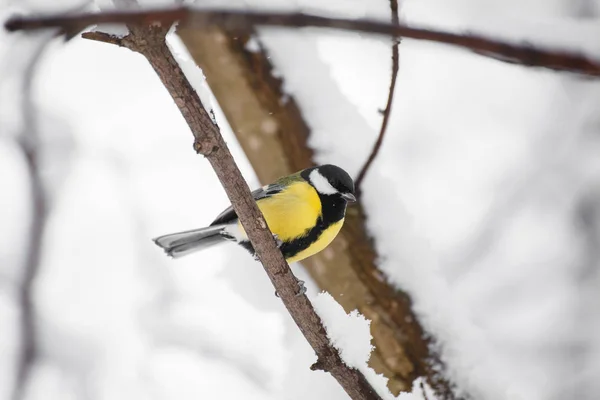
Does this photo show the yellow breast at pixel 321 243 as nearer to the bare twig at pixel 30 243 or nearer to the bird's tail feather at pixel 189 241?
the bird's tail feather at pixel 189 241

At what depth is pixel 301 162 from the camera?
90.2 inches

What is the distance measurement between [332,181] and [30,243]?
1505 millimetres

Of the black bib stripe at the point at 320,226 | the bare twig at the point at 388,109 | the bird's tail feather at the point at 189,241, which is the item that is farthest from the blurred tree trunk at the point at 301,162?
the bird's tail feather at the point at 189,241

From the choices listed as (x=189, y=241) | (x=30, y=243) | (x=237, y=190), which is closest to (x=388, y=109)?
(x=237, y=190)

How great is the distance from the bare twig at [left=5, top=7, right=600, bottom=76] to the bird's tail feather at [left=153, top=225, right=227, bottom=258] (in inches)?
80.3

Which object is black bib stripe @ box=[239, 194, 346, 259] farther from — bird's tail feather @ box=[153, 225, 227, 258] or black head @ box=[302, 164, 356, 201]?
bird's tail feather @ box=[153, 225, 227, 258]

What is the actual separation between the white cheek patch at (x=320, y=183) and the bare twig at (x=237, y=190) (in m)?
0.91

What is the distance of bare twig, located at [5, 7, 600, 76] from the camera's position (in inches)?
13.2

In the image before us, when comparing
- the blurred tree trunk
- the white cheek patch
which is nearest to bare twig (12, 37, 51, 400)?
the blurred tree trunk

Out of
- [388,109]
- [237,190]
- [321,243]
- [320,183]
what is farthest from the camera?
[320,183]

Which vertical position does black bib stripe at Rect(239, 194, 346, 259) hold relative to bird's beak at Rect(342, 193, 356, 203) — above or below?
below

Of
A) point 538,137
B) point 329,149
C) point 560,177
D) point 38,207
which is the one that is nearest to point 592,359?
point 560,177

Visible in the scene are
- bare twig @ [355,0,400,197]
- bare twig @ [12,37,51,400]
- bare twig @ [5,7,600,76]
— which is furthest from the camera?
bare twig @ [12,37,51,400]

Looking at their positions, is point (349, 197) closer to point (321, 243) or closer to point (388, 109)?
point (321, 243)
